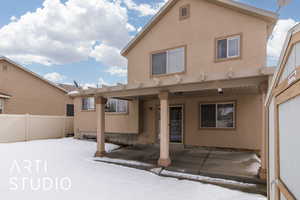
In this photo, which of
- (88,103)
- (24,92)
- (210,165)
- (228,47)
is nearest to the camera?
(210,165)

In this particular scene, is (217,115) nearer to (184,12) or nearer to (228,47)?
(228,47)

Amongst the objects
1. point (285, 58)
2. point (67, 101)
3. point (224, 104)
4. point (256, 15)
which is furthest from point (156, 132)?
point (67, 101)

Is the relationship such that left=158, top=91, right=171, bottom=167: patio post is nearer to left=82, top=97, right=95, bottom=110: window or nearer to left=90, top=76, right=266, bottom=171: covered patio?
left=90, top=76, right=266, bottom=171: covered patio

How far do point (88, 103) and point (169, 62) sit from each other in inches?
263

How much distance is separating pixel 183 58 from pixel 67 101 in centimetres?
1302

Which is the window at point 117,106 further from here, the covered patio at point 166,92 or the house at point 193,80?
the covered patio at point 166,92

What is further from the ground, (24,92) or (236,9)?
(236,9)

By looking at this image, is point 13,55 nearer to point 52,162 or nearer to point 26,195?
point 52,162

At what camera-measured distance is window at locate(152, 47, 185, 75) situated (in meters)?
9.35

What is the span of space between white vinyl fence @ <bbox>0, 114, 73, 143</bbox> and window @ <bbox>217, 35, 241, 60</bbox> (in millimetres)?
12076

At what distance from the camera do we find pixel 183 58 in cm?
928

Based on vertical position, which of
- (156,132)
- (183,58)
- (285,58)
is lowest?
(156,132)

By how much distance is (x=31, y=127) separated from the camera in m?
12.6

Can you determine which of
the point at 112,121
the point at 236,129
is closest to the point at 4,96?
the point at 112,121
